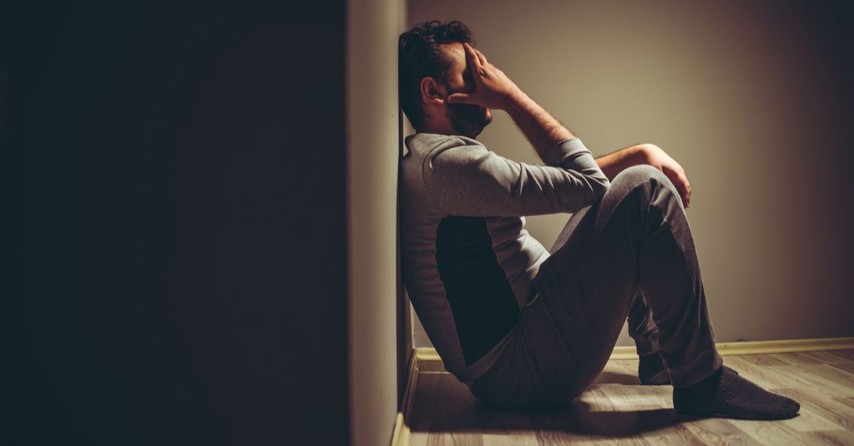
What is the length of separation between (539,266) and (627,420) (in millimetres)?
422

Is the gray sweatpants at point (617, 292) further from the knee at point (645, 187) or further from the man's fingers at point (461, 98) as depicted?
the man's fingers at point (461, 98)

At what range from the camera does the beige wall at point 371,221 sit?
74 cm

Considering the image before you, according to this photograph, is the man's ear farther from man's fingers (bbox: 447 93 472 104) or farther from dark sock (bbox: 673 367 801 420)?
dark sock (bbox: 673 367 801 420)

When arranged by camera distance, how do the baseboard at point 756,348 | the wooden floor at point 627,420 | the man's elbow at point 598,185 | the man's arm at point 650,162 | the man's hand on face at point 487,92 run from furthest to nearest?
the baseboard at point 756,348 → the man's arm at point 650,162 → the man's hand on face at point 487,92 → the man's elbow at point 598,185 → the wooden floor at point 627,420

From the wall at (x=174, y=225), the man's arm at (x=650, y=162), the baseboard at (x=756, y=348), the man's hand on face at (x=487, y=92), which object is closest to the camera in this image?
the wall at (x=174, y=225)

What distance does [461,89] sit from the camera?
158 cm

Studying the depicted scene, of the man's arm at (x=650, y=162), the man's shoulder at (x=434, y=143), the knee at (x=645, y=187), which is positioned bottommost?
the knee at (x=645, y=187)

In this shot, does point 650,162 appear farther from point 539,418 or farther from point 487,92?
point 539,418

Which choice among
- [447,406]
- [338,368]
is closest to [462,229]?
[447,406]

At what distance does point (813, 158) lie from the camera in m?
2.29

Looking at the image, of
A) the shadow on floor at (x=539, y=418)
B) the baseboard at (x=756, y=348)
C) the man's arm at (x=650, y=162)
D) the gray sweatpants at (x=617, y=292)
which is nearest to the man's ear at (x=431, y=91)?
the gray sweatpants at (x=617, y=292)

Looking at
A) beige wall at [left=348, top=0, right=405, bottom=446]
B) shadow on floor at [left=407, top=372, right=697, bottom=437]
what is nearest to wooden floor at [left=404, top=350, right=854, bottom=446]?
shadow on floor at [left=407, top=372, right=697, bottom=437]

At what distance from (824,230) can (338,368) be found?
228 cm

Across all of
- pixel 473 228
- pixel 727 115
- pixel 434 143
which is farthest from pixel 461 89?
pixel 727 115
